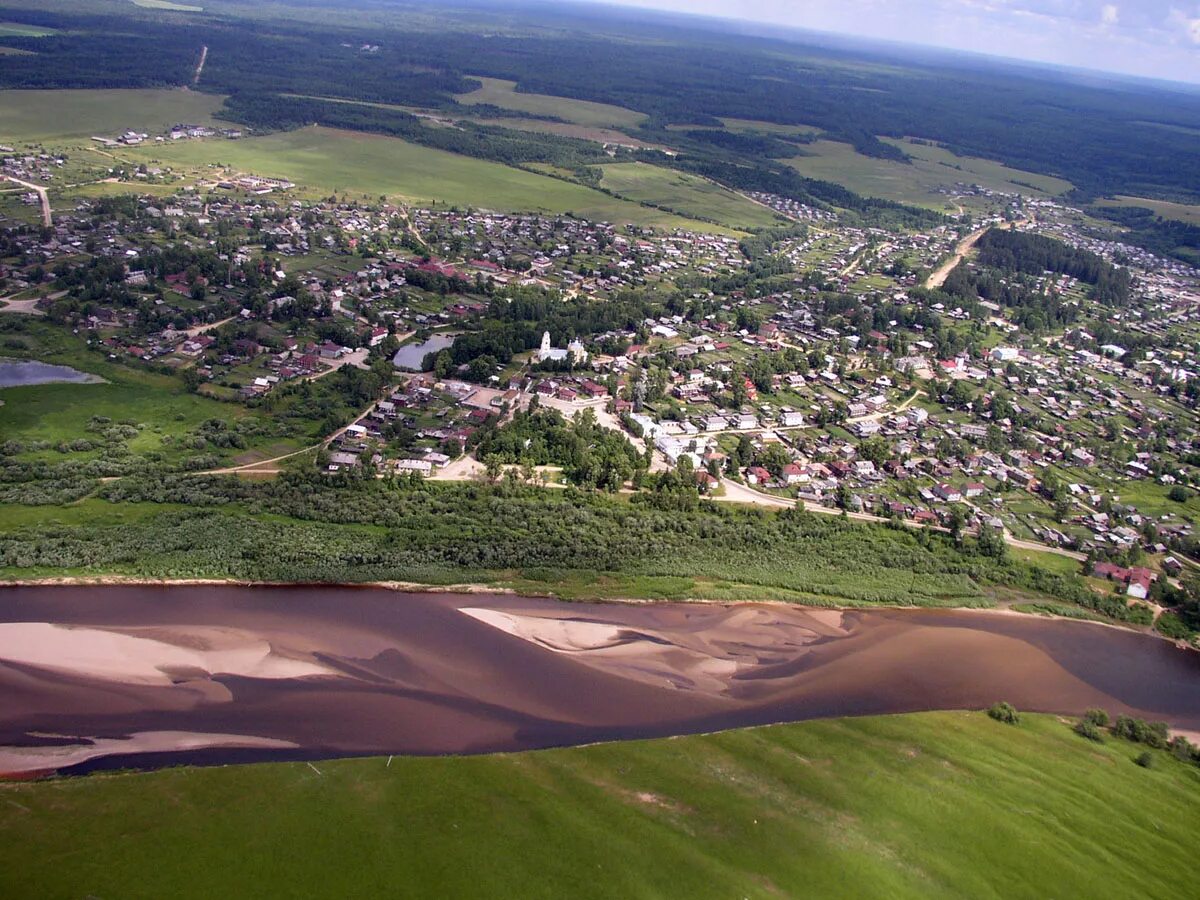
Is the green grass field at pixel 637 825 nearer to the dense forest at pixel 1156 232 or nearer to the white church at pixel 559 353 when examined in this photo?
the white church at pixel 559 353

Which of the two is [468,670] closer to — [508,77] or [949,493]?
[949,493]

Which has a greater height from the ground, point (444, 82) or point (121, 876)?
point (444, 82)

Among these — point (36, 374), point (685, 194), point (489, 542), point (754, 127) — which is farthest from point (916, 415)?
point (754, 127)

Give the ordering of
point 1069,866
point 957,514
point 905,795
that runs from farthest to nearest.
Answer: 1. point 957,514
2. point 905,795
3. point 1069,866

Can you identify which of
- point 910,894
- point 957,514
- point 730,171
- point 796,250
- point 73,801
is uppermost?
point 730,171

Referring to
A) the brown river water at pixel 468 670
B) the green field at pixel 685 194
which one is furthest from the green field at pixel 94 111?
the brown river water at pixel 468 670

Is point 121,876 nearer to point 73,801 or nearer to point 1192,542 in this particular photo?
point 73,801

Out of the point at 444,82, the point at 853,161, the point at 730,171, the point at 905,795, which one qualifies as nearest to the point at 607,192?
the point at 730,171

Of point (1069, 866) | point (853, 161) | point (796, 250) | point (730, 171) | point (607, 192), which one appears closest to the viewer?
point (1069, 866)
